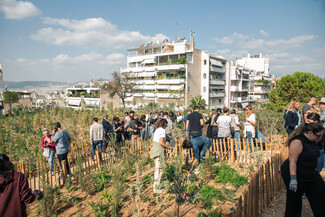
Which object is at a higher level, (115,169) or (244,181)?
(115,169)

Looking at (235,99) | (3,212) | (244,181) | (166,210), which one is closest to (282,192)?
(244,181)

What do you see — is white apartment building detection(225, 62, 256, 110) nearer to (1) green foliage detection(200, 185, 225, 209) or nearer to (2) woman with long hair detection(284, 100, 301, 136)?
(2) woman with long hair detection(284, 100, 301, 136)

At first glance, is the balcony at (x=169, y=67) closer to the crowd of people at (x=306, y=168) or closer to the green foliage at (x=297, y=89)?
the green foliage at (x=297, y=89)

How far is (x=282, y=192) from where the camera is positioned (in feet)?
14.7

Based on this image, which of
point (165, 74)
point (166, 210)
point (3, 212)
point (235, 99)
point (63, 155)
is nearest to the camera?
point (3, 212)

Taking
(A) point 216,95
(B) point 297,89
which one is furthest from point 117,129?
(A) point 216,95

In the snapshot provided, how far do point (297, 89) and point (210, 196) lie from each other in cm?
3551

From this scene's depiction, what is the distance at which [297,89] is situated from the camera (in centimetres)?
3216

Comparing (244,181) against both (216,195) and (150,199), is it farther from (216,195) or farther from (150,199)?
(150,199)

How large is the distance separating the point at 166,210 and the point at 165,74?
43.5 meters

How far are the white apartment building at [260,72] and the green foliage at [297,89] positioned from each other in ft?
119

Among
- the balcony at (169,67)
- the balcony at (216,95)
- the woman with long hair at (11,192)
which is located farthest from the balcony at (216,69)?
the woman with long hair at (11,192)

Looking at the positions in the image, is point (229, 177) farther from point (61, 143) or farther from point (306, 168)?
point (61, 143)

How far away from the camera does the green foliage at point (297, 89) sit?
3038 centimetres
